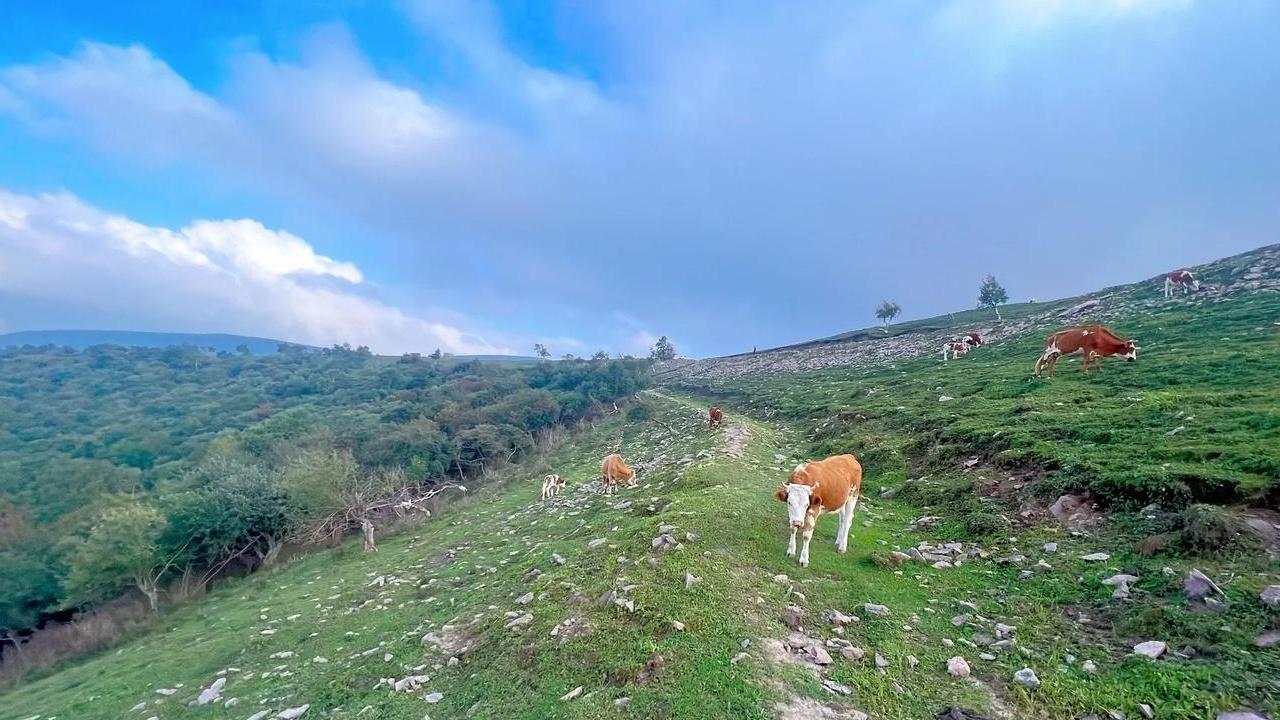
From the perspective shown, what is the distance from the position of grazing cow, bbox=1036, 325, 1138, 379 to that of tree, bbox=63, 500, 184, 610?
40.5 metres

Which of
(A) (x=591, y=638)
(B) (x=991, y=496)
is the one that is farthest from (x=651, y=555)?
(B) (x=991, y=496)

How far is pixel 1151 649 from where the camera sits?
6.14m

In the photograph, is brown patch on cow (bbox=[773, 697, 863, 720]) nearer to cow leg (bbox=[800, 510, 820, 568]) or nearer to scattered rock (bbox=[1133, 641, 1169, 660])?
scattered rock (bbox=[1133, 641, 1169, 660])

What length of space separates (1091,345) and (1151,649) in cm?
1938

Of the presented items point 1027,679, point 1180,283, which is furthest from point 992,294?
point 1027,679

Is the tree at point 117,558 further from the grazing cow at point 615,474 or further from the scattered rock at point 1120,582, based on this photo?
the scattered rock at point 1120,582

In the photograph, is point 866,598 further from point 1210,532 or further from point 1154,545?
point 1210,532

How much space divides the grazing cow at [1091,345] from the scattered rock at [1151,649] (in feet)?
60.8

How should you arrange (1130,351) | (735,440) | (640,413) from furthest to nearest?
(640,413)
(735,440)
(1130,351)

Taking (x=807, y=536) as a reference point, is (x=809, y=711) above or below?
below

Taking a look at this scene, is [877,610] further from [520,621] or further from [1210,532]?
[520,621]

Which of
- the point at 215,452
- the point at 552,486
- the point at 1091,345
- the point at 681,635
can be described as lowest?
the point at 552,486

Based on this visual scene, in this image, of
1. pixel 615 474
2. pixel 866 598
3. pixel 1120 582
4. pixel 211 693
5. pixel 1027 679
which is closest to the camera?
pixel 1027 679

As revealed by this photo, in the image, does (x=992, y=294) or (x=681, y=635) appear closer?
(x=681, y=635)
